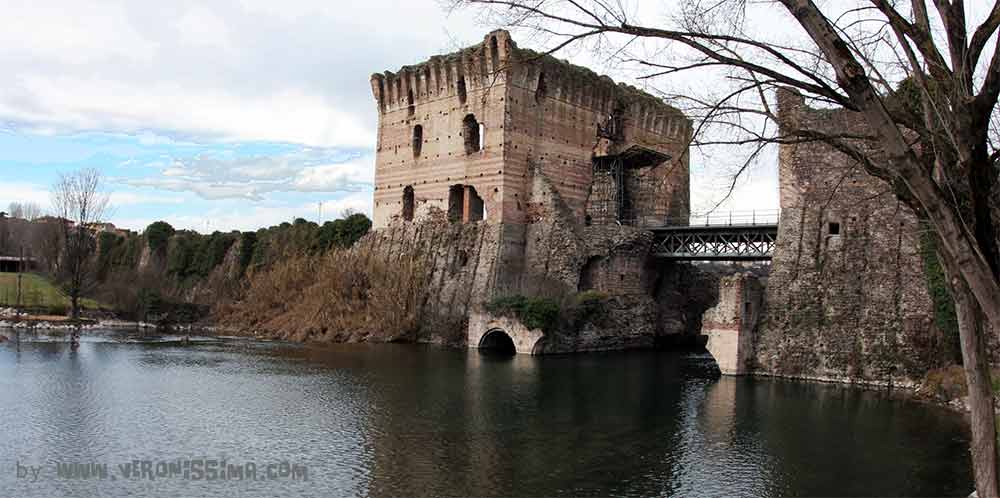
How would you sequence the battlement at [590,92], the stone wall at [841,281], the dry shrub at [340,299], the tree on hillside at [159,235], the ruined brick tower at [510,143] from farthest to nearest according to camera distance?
the tree on hillside at [159,235], the battlement at [590,92], the ruined brick tower at [510,143], the dry shrub at [340,299], the stone wall at [841,281]

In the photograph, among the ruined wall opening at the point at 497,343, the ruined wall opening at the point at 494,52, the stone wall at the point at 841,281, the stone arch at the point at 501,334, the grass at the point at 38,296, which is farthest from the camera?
the grass at the point at 38,296

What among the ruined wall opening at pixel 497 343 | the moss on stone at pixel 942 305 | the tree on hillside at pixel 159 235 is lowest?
the ruined wall opening at pixel 497 343

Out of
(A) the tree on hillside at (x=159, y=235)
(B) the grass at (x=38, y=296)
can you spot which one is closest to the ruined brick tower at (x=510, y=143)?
(B) the grass at (x=38, y=296)

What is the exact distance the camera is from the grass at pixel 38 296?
37.5 metres

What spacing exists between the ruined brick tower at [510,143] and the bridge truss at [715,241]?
1.92 m

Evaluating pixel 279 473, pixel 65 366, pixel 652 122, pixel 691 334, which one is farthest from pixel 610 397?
pixel 652 122

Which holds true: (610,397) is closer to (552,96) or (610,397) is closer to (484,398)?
(484,398)

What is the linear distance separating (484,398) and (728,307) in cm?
760

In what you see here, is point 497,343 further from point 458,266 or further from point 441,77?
point 441,77

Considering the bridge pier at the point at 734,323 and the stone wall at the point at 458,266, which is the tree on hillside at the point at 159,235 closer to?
the stone wall at the point at 458,266

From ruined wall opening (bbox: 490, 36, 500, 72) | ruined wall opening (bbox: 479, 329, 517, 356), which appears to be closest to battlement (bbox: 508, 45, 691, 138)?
ruined wall opening (bbox: 490, 36, 500, 72)

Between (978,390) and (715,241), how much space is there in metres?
23.3

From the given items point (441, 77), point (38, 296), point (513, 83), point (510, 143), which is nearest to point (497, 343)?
point (510, 143)

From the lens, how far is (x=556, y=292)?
1113 inches
